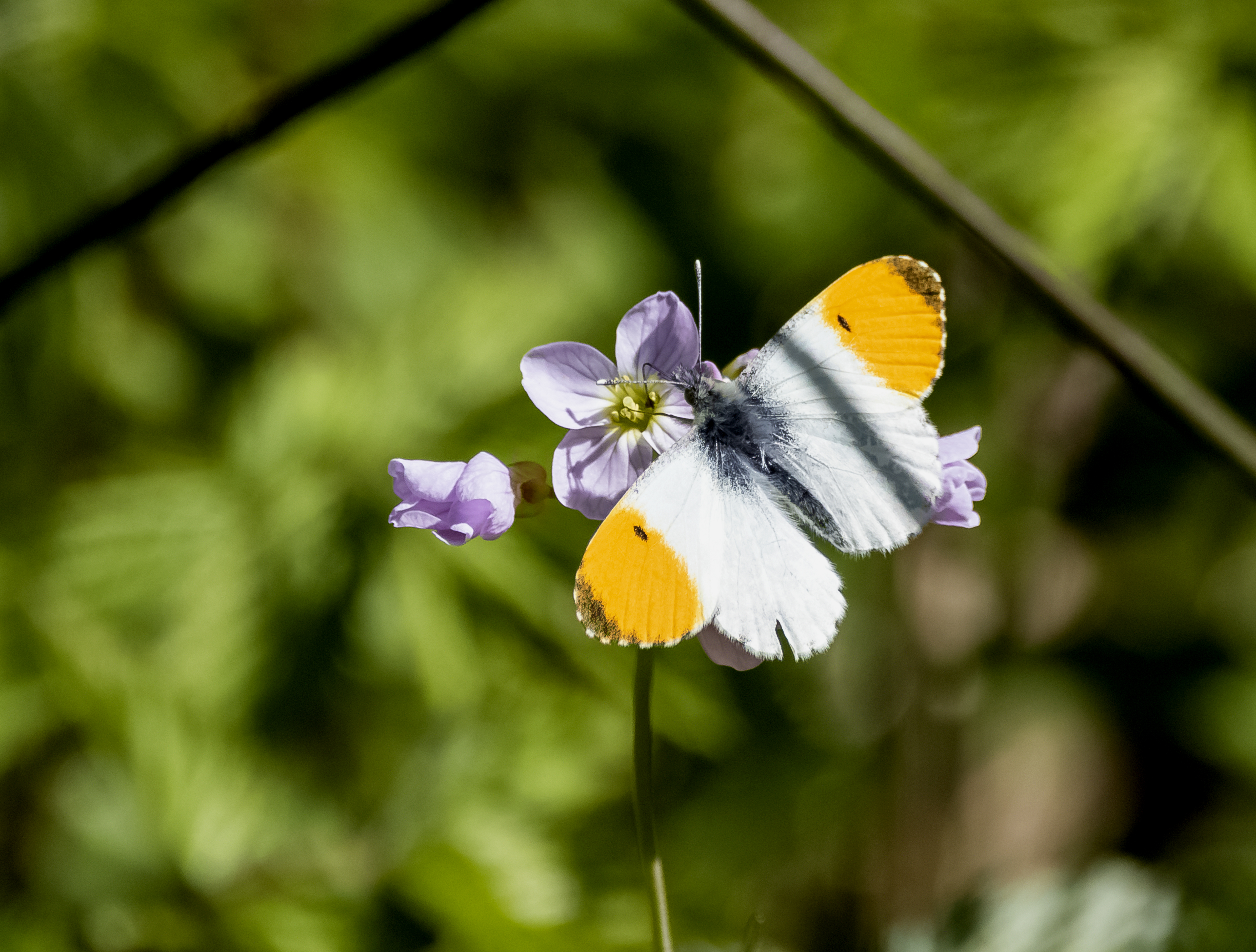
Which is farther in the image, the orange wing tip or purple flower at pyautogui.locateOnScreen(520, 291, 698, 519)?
purple flower at pyautogui.locateOnScreen(520, 291, 698, 519)

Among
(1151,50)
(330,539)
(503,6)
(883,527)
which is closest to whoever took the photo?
(883,527)

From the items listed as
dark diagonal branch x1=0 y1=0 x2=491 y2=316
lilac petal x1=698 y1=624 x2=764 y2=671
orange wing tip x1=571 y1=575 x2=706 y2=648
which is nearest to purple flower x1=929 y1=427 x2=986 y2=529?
lilac petal x1=698 y1=624 x2=764 y2=671

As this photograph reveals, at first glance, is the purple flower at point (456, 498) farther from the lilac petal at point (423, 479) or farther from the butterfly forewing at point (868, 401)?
the butterfly forewing at point (868, 401)

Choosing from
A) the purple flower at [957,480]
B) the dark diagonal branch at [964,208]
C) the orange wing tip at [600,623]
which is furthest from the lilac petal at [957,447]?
the orange wing tip at [600,623]

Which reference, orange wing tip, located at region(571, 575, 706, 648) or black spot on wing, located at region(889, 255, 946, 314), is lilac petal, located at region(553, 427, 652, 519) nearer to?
orange wing tip, located at region(571, 575, 706, 648)

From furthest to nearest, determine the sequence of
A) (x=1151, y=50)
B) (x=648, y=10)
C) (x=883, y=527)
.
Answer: (x=648, y=10) < (x=1151, y=50) < (x=883, y=527)

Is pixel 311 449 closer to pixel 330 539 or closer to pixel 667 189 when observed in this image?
pixel 330 539

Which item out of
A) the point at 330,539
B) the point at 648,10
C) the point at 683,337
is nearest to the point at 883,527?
the point at 683,337
